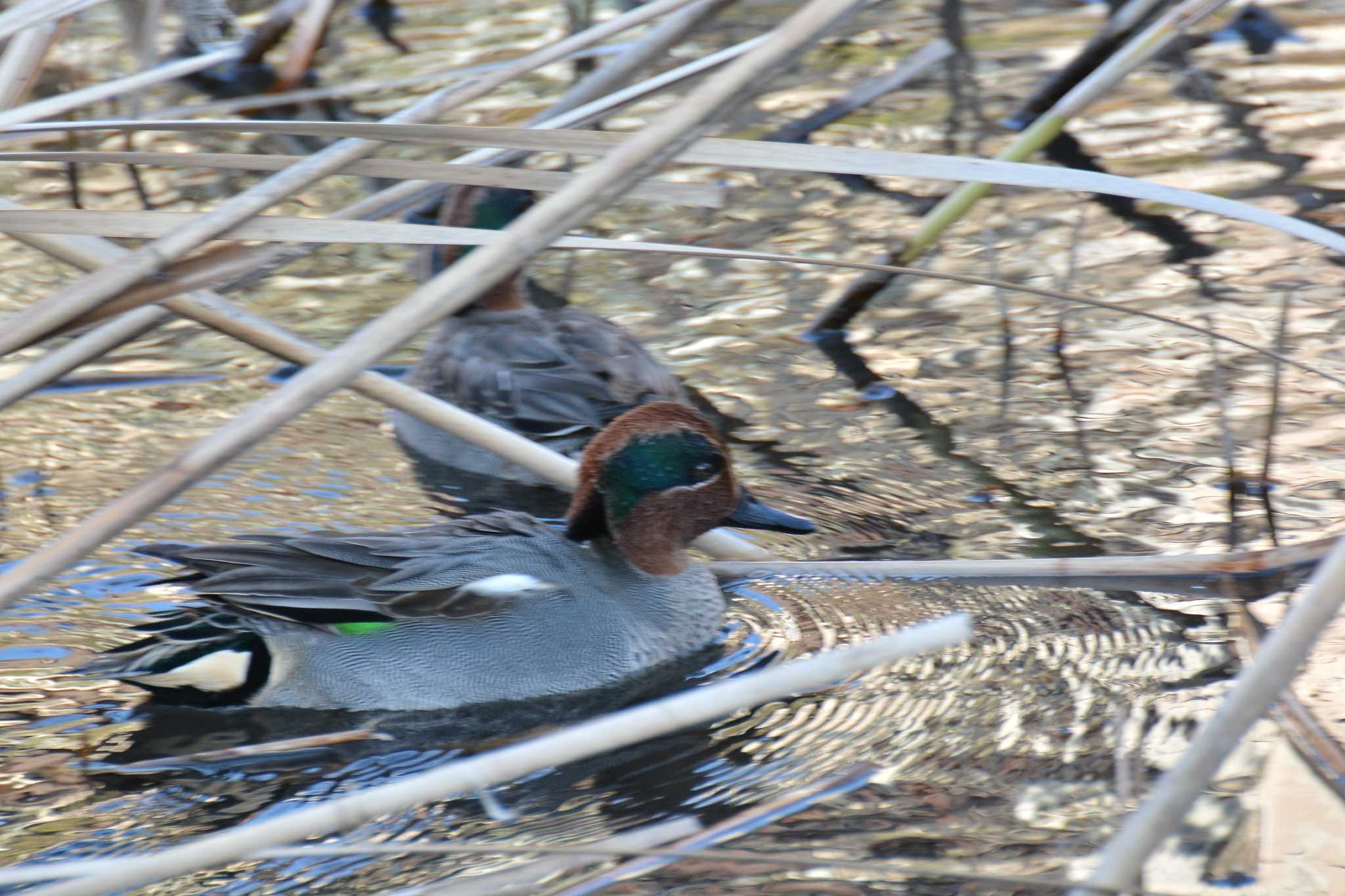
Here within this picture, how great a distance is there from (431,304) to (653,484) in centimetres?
163

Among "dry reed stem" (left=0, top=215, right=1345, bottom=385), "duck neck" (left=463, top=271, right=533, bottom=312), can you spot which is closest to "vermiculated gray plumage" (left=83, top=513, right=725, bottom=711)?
"dry reed stem" (left=0, top=215, right=1345, bottom=385)

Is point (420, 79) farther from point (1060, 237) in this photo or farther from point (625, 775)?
point (625, 775)

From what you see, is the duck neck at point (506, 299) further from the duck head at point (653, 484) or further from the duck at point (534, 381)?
the duck head at point (653, 484)

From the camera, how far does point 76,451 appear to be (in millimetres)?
4844

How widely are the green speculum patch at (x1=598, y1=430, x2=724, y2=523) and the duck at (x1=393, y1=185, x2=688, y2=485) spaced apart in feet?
2.78

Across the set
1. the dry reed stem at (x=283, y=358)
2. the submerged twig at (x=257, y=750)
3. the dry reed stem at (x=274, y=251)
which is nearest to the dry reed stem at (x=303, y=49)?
the dry reed stem at (x=274, y=251)

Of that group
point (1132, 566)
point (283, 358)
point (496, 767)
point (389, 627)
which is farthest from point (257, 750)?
point (1132, 566)

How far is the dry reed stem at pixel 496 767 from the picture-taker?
1.89m

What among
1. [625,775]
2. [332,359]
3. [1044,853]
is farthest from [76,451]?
[1044,853]

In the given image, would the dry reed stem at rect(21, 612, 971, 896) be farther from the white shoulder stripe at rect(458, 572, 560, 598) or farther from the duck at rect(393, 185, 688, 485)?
the duck at rect(393, 185, 688, 485)

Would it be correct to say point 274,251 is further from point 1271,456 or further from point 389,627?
point 1271,456

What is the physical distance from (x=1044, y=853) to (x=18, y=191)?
571cm

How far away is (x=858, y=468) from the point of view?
4.69 metres

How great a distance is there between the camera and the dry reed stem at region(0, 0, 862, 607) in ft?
7.41
